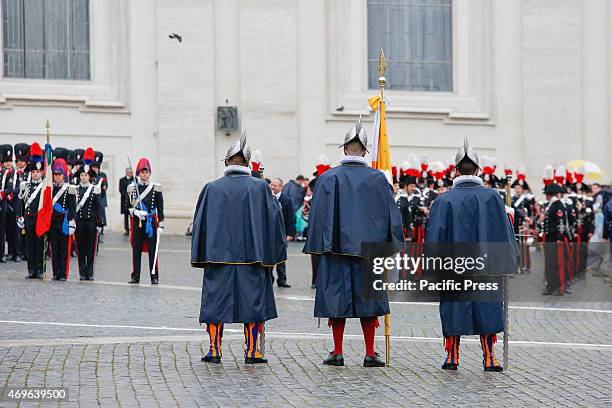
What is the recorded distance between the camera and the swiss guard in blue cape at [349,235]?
11758 mm

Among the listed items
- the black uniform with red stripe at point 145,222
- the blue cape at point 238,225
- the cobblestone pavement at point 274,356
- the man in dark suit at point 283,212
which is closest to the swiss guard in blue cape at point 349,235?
the blue cape at point 238,225

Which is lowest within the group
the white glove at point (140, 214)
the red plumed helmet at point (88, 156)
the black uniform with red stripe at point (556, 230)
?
the black uniform with red stripe at point (556, 230)

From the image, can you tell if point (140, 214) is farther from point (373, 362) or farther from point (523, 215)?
point (373, 362)

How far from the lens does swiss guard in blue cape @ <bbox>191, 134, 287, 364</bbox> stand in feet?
38.7

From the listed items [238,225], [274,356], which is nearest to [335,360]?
[274,356]

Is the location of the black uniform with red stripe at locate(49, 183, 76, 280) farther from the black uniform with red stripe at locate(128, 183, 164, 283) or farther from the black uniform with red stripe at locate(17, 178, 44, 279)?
the black uniform with red stripe at locate(128, 183, 164, 283)

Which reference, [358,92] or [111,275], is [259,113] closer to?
[358,92]

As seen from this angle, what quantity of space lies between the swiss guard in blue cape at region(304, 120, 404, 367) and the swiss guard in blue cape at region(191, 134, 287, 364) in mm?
408

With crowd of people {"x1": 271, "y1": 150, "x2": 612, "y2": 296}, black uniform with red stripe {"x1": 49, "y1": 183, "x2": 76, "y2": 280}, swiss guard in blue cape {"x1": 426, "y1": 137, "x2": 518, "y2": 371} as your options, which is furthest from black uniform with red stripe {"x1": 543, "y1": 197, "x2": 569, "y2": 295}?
swiss guard in blue cape {"x1": 426, "y1": 137, "x2": 518, "y2": 371}

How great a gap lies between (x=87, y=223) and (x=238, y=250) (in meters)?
9.46

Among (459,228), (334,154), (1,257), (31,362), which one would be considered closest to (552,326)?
(459,228)

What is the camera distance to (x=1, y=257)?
923 inches

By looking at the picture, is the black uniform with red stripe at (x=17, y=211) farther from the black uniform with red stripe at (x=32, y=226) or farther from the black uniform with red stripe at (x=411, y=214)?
the black uniform with red stripe at (x=411, y=214)

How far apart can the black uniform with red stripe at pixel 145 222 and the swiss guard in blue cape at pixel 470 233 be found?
29.7 ft
